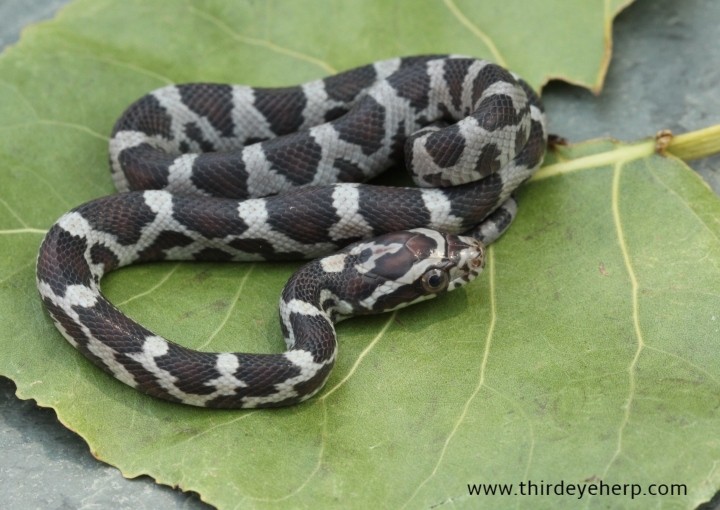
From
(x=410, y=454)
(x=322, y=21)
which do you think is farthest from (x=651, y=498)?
(x=322, y=21)

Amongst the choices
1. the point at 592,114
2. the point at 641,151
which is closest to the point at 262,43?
the point at 592,114

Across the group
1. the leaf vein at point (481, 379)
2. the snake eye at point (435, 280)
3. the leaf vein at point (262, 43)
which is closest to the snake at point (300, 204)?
the snake eye at point (435, 280)

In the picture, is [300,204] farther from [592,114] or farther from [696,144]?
[696,144]

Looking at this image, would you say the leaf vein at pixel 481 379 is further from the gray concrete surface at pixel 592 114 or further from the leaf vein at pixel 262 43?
the leaf vein at pixel 262 43

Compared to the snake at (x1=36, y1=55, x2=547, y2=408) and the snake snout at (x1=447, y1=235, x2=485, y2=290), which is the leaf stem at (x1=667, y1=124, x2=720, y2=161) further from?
the snake snout at (x1=447, y1=235, x2=485, y2=290)

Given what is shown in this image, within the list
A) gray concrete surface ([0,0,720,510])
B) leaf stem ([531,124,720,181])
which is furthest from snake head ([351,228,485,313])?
gray concrete surface ([0,0,720,510])

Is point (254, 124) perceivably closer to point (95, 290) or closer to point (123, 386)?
point (95, 290)
